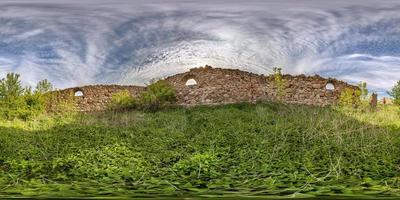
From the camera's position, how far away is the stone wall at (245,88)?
20.2 metres

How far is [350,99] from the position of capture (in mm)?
18562

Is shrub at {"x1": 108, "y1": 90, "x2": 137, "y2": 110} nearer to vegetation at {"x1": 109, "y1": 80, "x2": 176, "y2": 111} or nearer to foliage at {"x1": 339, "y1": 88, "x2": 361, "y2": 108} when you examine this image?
vegetation at {"x1": 109, "y1": 80, "x2": 176, "y2": 111}

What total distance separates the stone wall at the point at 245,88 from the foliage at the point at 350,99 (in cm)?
82

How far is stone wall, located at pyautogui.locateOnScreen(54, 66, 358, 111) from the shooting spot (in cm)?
2019

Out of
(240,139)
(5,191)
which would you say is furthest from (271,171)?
(5,191)

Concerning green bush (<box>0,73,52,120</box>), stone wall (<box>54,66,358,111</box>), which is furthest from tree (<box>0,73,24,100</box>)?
stone wall (<box>54,66,358,111</box>)

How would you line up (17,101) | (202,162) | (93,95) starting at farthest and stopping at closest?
(93,95) < (17,101) < (202,162)

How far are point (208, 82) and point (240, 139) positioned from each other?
41.9 ft

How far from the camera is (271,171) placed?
581 centimetres

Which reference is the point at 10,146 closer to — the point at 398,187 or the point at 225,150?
the point at 225,150

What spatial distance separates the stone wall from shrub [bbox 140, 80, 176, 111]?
75cm

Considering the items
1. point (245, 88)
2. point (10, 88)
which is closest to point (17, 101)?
point (10, 88)

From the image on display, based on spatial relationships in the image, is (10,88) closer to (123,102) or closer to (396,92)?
(123,102)

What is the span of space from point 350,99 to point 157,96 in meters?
6.77
